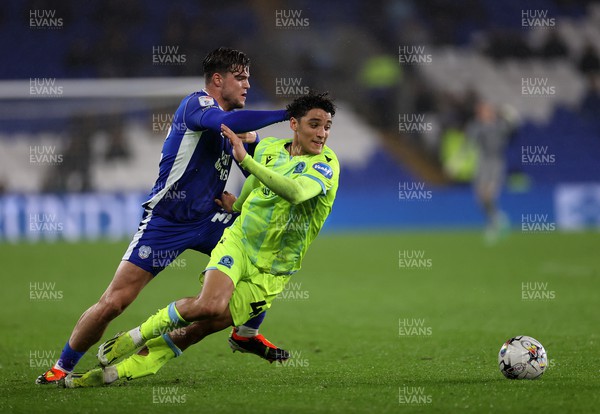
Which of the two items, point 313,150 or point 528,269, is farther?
point 528,269

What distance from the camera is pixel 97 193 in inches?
819

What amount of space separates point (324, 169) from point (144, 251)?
4.66 feet

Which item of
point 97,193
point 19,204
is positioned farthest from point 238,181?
point 19,204

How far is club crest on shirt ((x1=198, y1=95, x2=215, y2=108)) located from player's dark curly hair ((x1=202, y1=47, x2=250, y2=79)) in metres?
0.37

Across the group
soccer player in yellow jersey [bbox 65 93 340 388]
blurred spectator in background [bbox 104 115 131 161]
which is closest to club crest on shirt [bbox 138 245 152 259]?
soccer player in yellow jersey [bbox 65 93 340 388]

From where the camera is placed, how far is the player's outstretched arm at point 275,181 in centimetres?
588

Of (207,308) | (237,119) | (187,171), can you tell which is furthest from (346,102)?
(207,308)

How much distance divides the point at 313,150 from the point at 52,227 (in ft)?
51.9

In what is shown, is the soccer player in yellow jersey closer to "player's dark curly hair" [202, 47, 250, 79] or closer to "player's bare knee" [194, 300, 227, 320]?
"player's bare knee" [194, 300, 227, 320]

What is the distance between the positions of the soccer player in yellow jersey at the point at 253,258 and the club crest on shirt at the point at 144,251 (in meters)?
0.43

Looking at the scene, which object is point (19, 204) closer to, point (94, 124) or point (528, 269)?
point (94, 124)

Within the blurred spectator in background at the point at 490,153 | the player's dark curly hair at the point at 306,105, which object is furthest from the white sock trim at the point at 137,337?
the blurred spectator in background at the point at 490,153

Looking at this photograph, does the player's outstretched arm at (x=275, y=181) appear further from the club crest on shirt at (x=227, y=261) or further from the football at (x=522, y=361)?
the football at (x=522, y=361)

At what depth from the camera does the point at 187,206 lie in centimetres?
682
